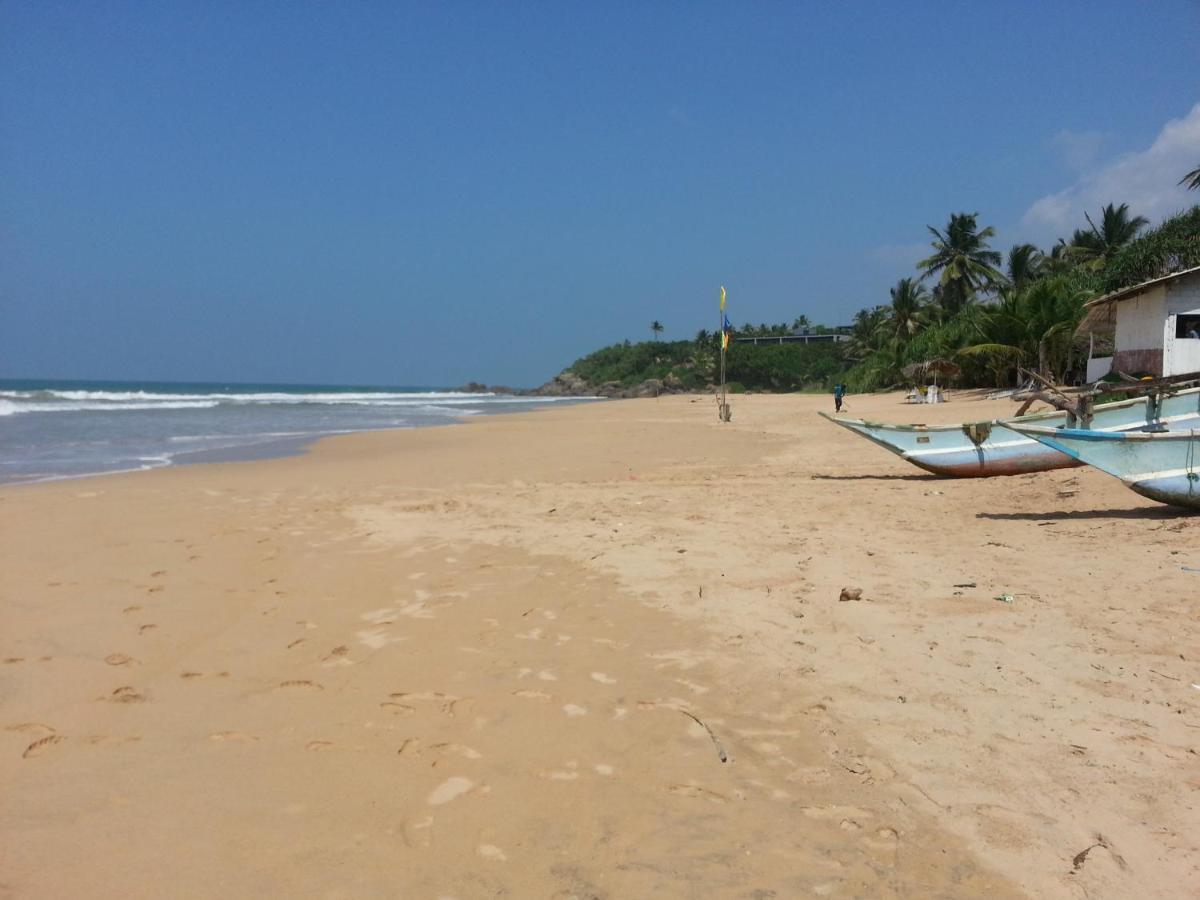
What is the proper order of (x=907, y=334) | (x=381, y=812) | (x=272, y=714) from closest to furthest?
(x=381, y=812) < (x=272, y=714) < (x=907, y=334)

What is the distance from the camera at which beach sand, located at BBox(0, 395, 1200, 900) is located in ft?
7.73

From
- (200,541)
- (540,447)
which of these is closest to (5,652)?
(200,541)

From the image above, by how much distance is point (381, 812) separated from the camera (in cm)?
262

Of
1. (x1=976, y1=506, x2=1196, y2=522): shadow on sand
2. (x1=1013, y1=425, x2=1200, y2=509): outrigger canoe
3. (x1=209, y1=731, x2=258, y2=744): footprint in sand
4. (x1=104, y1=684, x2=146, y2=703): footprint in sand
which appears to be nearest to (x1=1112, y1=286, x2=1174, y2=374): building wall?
(x1=976, y1=506, x2=1196, y2=522): shadow on sand

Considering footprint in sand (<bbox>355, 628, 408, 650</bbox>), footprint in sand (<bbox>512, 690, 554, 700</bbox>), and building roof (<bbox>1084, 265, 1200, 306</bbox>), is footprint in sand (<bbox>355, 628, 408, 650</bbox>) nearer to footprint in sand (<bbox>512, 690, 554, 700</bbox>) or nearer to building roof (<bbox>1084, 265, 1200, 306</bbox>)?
footprint in sand (<bbox>512, 690, 554, 700</bbox>)

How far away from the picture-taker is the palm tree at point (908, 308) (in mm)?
46656

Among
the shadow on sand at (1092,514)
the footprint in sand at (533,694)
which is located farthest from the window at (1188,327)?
the footprint in sand at (533,694)

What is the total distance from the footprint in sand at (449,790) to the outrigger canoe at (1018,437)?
7899 mm

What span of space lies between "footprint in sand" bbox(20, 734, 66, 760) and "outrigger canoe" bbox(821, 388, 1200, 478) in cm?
883

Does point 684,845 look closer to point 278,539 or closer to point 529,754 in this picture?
point 529,754

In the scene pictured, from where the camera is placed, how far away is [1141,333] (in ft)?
62.5

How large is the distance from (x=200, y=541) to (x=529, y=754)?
16.2 ft

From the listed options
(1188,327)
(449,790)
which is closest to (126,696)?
(449,790)

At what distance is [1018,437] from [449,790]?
8.63 meters
